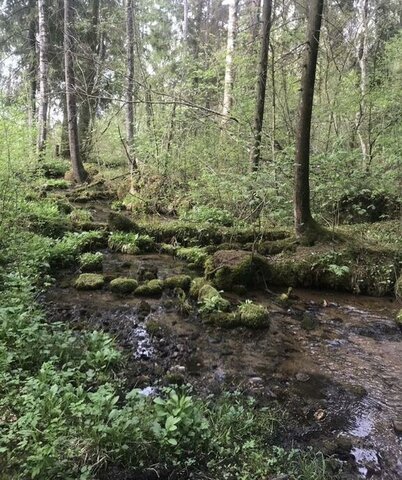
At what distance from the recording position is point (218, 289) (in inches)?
280

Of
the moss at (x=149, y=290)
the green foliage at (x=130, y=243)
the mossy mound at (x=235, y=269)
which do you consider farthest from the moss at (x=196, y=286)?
the green foliage at (x=130, y=243)

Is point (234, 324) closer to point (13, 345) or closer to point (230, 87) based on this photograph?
point (13, 345)

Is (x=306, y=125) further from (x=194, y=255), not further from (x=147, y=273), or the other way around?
(x=147, y=273)

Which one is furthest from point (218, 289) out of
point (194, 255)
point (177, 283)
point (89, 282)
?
point (89, 282)

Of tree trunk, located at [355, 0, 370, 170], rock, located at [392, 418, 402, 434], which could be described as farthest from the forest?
tree trunk, located at [355, 0, 370, 170]

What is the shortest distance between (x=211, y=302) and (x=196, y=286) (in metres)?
0.83

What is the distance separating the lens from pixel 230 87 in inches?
499

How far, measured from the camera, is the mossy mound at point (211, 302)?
20.0 feet

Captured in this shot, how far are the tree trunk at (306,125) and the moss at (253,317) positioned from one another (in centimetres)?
285

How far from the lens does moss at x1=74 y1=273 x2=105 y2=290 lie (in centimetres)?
676

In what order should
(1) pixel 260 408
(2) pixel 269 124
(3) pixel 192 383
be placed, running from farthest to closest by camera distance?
(2) pixel 269 124
(3) pixel 192 383
(1) pixel 260 408

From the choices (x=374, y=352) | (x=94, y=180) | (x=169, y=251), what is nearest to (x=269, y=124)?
(x=169, y=251)

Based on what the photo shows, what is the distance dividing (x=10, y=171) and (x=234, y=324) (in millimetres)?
4464

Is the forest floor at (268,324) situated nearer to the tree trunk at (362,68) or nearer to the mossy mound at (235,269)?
the mossy mound at (235,269)
